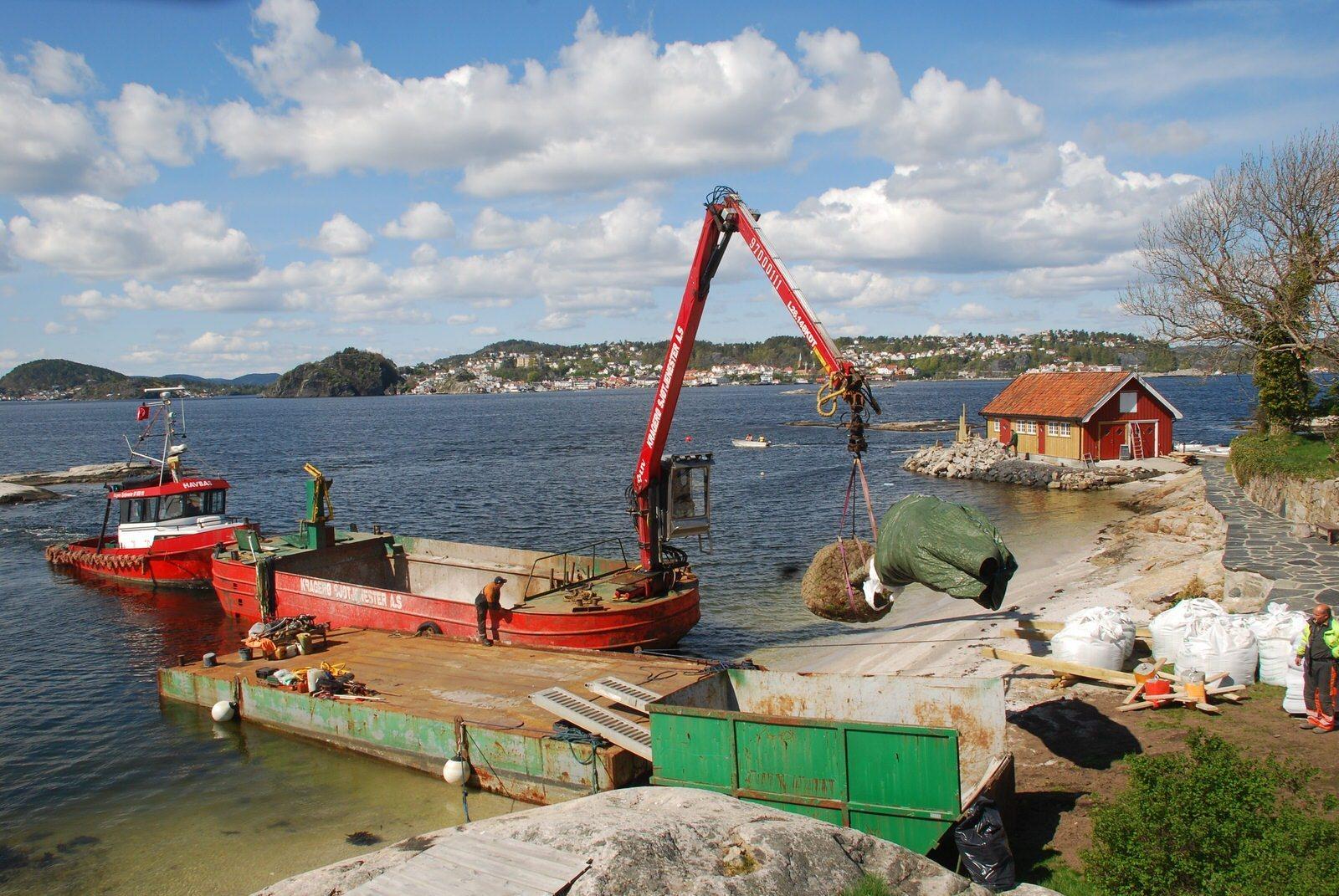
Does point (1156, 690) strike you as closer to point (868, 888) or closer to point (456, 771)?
point (868, 888)

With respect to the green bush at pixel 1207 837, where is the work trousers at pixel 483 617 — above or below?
below

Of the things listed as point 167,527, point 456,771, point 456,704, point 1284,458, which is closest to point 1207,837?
point 456,771

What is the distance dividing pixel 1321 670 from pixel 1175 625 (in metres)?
2.33

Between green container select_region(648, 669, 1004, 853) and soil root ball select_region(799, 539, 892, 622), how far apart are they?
3.93 ft

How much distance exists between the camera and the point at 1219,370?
32.0m

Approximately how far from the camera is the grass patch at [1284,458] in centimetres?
2156

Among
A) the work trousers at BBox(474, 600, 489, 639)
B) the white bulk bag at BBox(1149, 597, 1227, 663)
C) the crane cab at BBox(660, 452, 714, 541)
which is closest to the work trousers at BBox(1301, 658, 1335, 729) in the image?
the white bulk bag at BBox(1149, 597, 1227, 663)

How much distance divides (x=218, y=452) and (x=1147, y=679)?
87063mm

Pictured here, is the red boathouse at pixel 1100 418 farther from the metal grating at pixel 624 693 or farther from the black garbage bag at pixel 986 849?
the black garbage bag at pixel 986 849

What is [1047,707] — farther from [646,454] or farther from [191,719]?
[191,719]

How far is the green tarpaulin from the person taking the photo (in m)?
9.23

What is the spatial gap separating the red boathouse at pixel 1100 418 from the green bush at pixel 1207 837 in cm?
4034

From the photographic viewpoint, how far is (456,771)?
12141mm

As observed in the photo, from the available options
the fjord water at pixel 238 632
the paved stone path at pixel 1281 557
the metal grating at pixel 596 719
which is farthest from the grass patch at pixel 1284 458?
the metal grating at pixel 596 719
